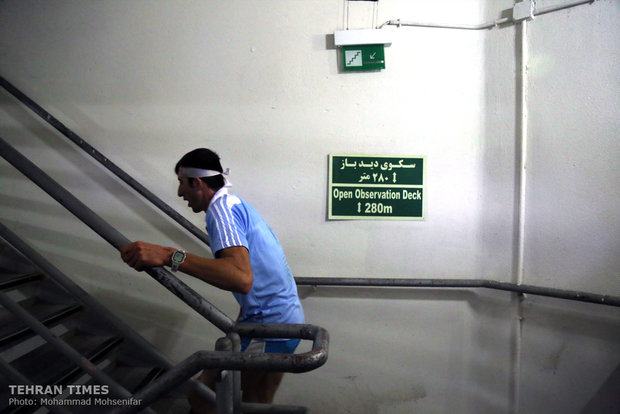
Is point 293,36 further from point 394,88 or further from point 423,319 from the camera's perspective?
point 423,319

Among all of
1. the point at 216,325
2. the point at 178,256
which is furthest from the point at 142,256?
the point at 216,325

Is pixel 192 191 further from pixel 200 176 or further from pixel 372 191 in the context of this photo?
pixel 372 191

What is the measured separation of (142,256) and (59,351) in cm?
83

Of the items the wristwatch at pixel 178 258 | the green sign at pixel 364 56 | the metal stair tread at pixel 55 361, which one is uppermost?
the green sign at pixel 364 56

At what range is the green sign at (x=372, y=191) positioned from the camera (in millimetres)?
2408

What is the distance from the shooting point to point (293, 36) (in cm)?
243

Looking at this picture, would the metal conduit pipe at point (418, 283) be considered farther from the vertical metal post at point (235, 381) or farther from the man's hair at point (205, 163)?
the vertical metal post at point (235, 381)

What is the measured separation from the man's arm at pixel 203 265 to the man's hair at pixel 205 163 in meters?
0.37

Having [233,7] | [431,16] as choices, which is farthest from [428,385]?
[233,7]

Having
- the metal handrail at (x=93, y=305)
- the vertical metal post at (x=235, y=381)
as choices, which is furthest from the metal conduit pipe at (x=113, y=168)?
the vertical metal post at (x=235, y=381)

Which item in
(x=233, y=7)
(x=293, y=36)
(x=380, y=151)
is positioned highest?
(x=233, y=7)

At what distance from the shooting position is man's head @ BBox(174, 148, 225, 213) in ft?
5.13

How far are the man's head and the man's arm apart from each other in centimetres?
34

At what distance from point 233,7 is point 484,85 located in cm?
164
